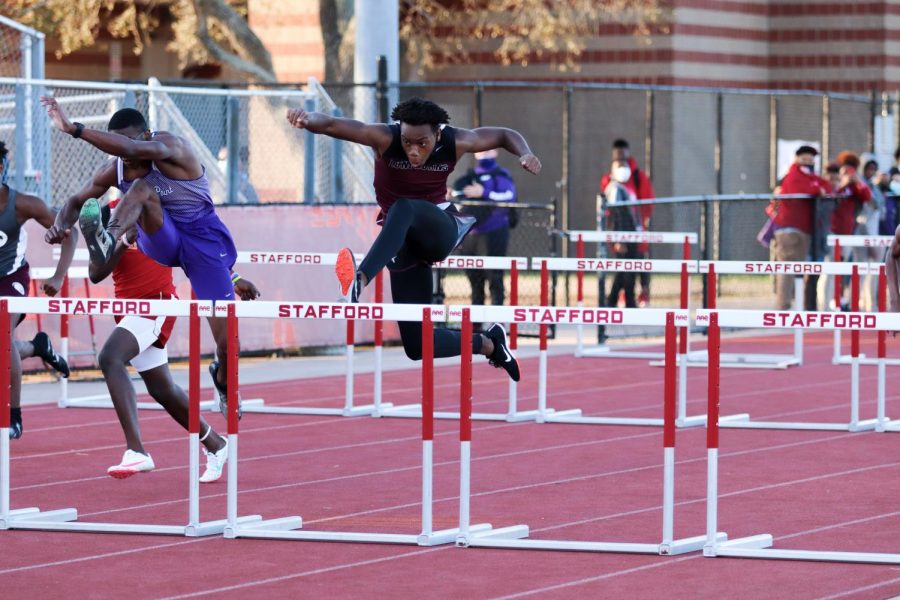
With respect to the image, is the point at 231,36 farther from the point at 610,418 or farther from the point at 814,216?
the point at 610,418

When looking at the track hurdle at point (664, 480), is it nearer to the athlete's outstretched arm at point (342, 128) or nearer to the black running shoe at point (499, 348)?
Answer: the athlete's outstretched arm at point (342, 128)

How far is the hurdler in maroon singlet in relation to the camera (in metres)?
10.8

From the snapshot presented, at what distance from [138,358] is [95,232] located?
38.4 inches

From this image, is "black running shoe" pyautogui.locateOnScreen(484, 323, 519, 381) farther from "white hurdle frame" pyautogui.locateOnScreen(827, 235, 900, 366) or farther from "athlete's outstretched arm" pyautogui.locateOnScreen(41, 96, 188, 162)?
"white hurdle frame" pyautogui.locateOnScreen(827, 235, 900, 366)

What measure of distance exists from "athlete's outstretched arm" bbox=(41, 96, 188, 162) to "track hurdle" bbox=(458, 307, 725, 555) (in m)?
2.14

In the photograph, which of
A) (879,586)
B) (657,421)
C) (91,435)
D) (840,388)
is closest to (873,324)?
(879,586)

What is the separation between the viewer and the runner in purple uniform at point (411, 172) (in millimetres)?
10609

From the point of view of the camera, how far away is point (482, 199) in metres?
21.5

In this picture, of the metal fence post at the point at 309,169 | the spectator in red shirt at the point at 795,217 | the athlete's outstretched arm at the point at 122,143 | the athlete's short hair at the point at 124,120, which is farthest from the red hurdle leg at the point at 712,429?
the spectator in red shirt at the point at 795,217

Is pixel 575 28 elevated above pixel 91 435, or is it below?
above

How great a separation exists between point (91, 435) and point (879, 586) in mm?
6893

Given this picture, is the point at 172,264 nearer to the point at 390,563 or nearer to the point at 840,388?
the point at 390,563

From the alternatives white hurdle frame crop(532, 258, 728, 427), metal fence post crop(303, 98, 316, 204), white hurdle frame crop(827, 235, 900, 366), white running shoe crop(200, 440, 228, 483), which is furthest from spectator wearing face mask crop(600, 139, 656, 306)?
white running shoe crop(200, 440, 228, 483)

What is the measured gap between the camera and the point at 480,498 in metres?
11.0
